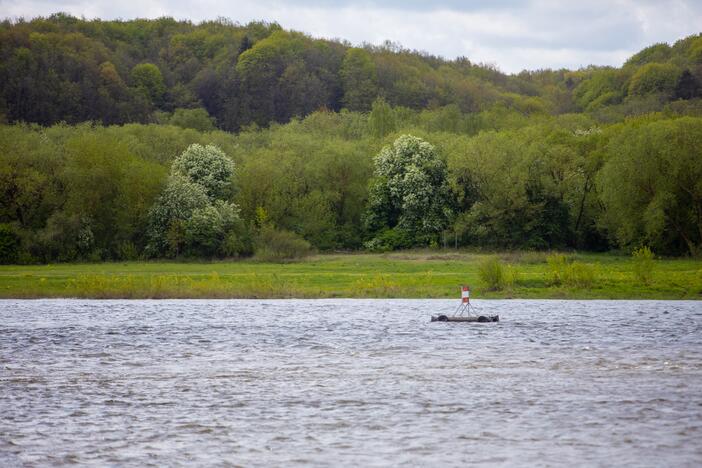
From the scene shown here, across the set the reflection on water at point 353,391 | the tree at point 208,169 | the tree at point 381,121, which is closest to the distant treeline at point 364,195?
the tree at point 208,169

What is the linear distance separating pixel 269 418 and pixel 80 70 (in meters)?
151

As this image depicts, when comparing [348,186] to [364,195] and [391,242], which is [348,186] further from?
[391,242]

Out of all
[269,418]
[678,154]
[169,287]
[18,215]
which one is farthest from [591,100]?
[269,418]

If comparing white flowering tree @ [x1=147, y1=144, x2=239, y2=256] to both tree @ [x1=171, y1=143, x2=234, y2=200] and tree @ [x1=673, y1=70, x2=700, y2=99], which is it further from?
tree @ [x1=673, y1=70, x2=700, y2=99]

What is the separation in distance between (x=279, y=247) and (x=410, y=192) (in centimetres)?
2295

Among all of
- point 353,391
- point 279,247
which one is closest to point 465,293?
point 353,391

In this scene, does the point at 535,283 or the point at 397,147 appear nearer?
the point at 535,283

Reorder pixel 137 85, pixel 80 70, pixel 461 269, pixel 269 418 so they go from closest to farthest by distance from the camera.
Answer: pixel 269 418
pixel 461 269
pixel 80 70
pixel 137 85

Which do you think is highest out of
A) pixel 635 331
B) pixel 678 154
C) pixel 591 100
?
pixel 591 100

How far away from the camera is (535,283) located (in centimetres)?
6769

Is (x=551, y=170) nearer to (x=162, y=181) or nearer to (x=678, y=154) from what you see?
(x=678, y=154)

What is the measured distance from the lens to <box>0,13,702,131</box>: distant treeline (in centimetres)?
15750

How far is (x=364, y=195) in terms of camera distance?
390 feet

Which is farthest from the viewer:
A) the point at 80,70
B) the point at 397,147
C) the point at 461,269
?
the point at 80,70
